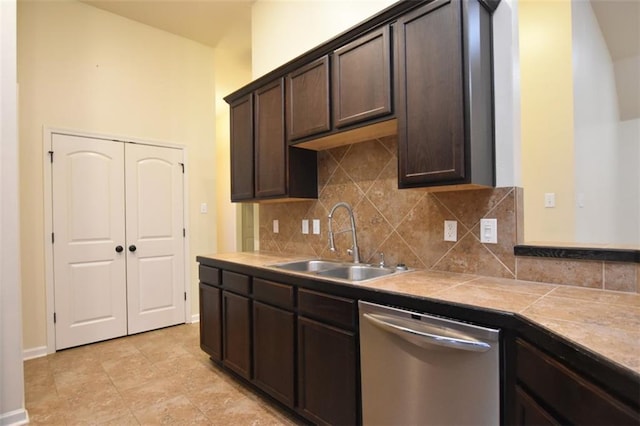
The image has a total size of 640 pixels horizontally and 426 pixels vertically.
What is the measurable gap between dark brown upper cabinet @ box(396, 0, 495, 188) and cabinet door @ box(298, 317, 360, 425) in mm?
908

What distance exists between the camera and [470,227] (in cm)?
187

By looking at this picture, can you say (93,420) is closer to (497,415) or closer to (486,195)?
(497,415)

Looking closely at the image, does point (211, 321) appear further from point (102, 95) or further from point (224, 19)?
point (224, 19)

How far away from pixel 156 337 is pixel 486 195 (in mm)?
3438

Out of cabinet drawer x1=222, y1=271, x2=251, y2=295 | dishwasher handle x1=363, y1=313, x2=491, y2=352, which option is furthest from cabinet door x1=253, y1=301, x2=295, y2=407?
dishwasher handle x1=363, y1=313, x2=491, y2=352

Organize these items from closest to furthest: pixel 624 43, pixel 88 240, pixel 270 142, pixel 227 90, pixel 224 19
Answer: pixel 270 142
pixel 88 240
pixel 224 19
pixel 624 43
pixel 227 90

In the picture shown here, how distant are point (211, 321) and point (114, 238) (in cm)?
161

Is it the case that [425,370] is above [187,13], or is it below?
below

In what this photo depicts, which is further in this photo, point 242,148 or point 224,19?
point 224,19

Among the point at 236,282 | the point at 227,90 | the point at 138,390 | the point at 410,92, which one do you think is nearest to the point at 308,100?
the point at 410,92

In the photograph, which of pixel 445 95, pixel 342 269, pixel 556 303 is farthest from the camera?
pixel 342 269

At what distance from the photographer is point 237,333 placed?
2.43 m

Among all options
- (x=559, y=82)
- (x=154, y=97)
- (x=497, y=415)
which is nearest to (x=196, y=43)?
(x=154, y=97)

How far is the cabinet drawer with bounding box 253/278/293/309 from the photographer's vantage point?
1995 mm
